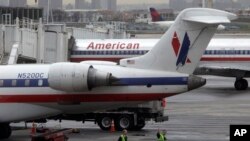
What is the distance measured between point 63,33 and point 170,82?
86.0ft

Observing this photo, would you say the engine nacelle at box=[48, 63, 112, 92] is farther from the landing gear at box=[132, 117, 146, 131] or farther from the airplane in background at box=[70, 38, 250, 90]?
the airplane in background at box=[70, 38, 250, 90]

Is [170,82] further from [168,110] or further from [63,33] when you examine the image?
[63,33]

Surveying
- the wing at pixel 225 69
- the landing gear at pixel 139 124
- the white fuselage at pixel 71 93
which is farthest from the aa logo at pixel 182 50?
the wing at pixel 225 69

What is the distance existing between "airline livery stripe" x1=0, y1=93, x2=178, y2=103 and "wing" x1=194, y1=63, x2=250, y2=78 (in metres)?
28.2

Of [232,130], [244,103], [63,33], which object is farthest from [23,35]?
[232,130]

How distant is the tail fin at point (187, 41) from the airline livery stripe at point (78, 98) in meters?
1.38

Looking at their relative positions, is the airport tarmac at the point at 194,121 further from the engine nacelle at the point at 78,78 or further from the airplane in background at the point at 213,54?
the engine nacelle at the point at 78,78

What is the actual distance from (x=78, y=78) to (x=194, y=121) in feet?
36.2

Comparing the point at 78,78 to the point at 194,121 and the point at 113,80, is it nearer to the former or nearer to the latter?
the point at 113,80

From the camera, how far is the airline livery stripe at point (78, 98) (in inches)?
1356

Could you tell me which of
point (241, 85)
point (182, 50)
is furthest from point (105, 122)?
point (241, 85)

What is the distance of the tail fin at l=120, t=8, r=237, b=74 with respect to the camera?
34219mm

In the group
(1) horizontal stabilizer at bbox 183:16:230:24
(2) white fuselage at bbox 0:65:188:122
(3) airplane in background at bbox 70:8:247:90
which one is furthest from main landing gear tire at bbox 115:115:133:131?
(3) airplane in background at bbox 70:8:247:90

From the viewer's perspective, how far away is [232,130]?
2191 cm
